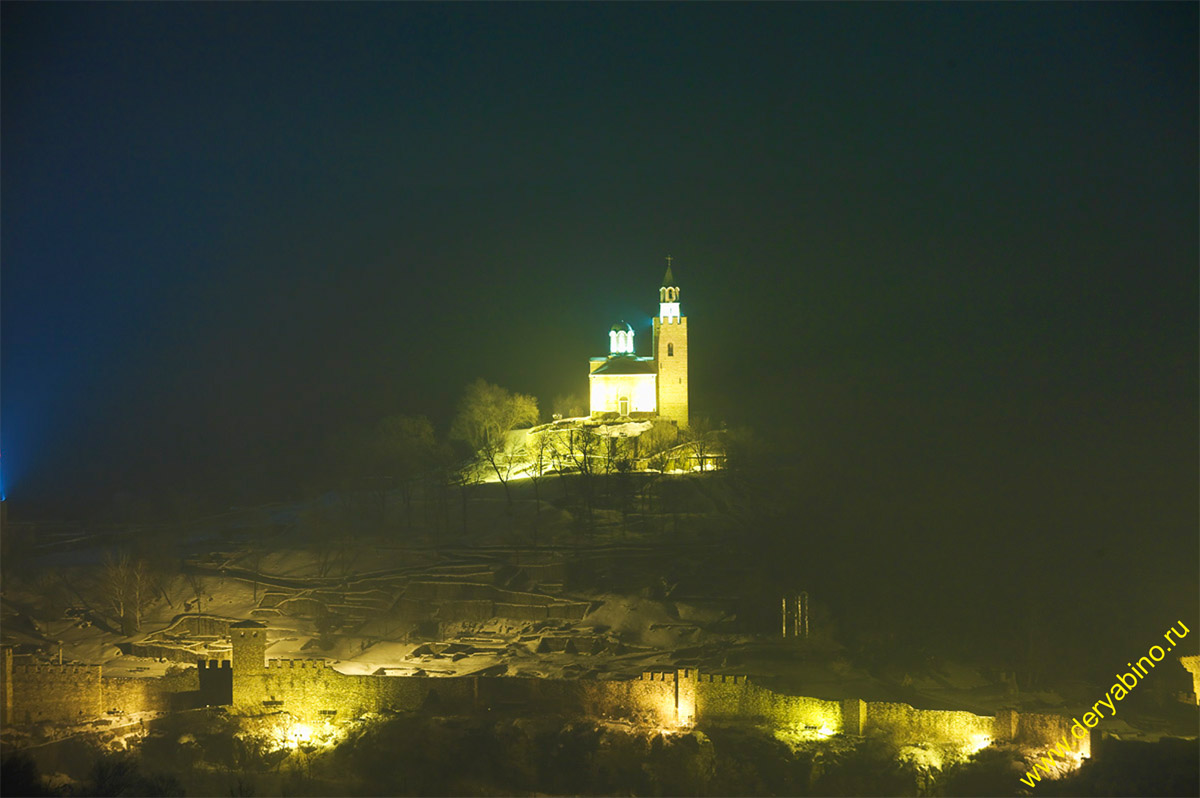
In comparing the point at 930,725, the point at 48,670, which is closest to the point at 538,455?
the point at 48,670

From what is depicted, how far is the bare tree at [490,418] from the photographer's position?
60.0 metres

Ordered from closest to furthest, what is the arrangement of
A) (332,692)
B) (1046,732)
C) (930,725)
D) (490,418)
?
1. (1046,732)
2. (930,725)
3. (332,692)
4. (490,418)

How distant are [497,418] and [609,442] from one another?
27.9ft

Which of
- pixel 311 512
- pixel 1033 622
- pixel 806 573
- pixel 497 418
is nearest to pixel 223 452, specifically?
pixel 497 418

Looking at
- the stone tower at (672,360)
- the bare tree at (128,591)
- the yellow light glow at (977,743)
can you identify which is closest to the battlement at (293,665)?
the bare tree at (128,591)

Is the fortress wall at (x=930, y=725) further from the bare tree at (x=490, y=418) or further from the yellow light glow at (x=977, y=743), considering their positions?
the bare tree at (x=490, y=418)

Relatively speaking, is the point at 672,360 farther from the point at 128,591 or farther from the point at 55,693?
the point at 55,693

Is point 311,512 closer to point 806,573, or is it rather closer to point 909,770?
point 806,573

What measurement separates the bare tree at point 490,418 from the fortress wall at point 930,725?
34.8m

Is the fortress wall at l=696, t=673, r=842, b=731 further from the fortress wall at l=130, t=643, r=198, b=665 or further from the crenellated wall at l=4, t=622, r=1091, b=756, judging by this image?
the fortress wall at l=130, t=643, r=198, b=665

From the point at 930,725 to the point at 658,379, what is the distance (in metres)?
36.4

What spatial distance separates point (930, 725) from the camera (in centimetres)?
2625

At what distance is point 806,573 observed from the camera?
129 feet

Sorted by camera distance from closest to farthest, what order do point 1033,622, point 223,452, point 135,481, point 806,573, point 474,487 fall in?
point 1033,622 < point 806,573 < point 474,487 < point 135,481 < point 223,452
